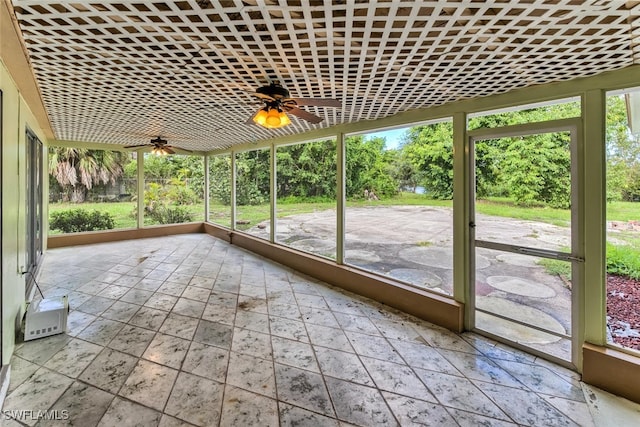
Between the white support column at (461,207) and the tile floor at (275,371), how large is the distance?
562mm

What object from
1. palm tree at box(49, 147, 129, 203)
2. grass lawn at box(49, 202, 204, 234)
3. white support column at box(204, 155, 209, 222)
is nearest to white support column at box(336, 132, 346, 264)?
white support column at box(204, 155, 209, 222)

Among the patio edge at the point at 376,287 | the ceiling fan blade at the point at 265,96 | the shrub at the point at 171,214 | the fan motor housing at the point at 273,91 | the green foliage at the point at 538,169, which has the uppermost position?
the fan motor housing at the point at 273,91

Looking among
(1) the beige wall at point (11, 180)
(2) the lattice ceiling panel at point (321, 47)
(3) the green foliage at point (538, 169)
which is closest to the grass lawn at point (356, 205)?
(3) the green foliage at point (538, 169)

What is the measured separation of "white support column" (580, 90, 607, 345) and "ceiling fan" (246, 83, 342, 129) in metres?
2.07

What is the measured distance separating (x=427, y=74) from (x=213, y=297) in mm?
3660

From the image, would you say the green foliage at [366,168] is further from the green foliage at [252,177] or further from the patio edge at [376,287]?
the green foliage at [252,177]

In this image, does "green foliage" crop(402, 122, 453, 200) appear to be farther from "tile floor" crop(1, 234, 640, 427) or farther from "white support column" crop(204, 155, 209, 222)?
"white support column" crop(204, 155, 209, 222)

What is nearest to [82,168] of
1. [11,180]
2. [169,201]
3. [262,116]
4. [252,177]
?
[169,201]

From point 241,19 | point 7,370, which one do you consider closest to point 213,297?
point 7,370

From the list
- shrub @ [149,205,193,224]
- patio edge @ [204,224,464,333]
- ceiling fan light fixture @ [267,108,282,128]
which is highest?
ceiling fan light fixture @ [267,108,282,128]

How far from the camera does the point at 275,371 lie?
7.64 ft

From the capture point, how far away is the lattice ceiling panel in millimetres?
1508

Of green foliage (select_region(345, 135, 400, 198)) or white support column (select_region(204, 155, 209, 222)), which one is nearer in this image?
green foliage (select_region(345, 135, 400, 198))

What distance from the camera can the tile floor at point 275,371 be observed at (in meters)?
1.89
